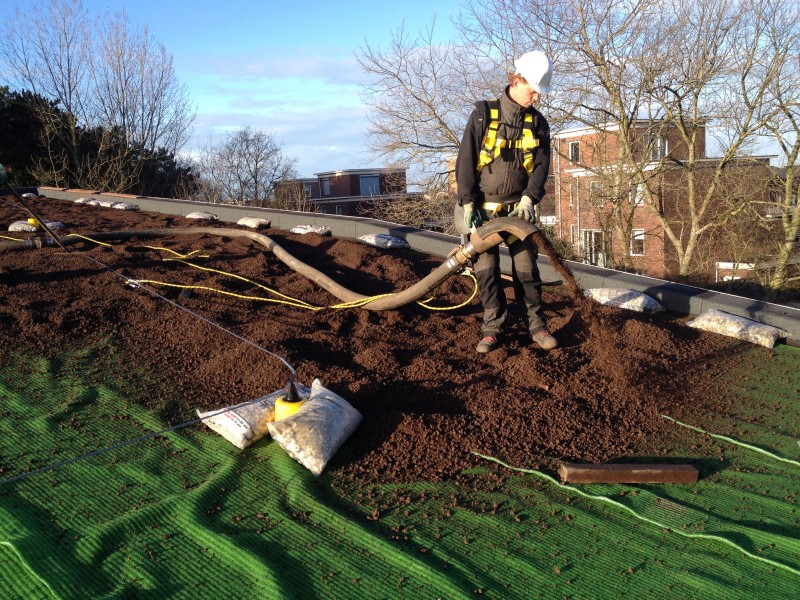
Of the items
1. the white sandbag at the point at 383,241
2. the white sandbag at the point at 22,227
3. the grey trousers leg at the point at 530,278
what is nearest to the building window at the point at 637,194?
the white sandbag at the point at 383,241

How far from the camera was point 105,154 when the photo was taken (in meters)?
24.1

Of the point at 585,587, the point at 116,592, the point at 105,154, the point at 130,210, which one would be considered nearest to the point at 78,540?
the point at 116,592

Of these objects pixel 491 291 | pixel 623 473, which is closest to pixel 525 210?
pixel 491 291

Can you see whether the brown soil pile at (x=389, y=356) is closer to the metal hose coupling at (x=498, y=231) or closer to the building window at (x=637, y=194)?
the metal hose coupling at (x=498, y=231)

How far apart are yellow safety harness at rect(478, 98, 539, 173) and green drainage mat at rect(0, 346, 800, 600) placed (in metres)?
2.12

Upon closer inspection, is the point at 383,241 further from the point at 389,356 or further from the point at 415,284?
the point at 389,356

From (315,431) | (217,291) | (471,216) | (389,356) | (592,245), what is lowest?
(315,431)

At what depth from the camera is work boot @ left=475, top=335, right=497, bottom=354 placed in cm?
424

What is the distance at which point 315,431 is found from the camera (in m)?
2.79

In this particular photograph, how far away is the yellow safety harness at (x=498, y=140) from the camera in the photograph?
165 inches

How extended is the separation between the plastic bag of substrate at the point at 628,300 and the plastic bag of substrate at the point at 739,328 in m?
0.39

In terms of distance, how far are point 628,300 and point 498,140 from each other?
223 cm

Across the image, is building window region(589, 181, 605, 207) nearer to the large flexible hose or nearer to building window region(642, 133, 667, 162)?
building window region(642, 133, 667, 162)

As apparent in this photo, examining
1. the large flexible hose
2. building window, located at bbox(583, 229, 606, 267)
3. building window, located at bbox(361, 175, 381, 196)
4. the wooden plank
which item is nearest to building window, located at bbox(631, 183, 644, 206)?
building window, located at bbox(583, 229, 606, 267)
